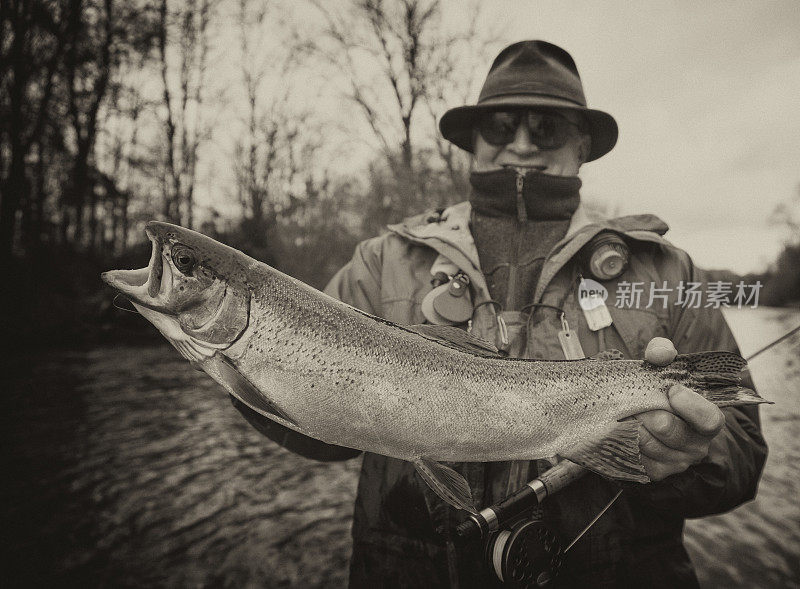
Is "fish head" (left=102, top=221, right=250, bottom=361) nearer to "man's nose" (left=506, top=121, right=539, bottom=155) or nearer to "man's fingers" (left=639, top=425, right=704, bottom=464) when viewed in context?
"man's fingers" (left=639, top=425, right=704, bottom=464)

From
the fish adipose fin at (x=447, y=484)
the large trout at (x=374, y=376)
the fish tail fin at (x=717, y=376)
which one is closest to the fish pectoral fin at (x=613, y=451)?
the large trout at (x=374, y=376)

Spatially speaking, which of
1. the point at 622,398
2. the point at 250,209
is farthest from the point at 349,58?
the point at 622,398

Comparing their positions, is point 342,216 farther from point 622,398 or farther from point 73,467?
point 622,398

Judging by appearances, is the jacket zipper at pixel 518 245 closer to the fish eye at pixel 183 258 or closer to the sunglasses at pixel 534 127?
the sunglasses at pixel 534 127

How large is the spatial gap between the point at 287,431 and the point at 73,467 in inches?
230

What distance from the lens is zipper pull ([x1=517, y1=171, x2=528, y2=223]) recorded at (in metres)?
2.75

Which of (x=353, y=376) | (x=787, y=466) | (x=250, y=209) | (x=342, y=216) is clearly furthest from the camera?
(x=250, y=209)

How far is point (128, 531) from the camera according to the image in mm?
5137

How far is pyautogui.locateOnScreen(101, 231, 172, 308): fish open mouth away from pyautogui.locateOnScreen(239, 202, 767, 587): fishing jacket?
1010 millimetres

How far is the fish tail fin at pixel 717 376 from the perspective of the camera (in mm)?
1878

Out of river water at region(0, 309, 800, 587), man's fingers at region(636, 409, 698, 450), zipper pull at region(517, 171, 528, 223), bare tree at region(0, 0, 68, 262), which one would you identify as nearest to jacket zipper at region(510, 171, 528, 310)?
zipper pull at region(517, 171, 528, 223)

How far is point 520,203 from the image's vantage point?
9.23 ft

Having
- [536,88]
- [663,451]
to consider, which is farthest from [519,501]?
[536,88]

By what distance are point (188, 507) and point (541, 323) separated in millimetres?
5166
